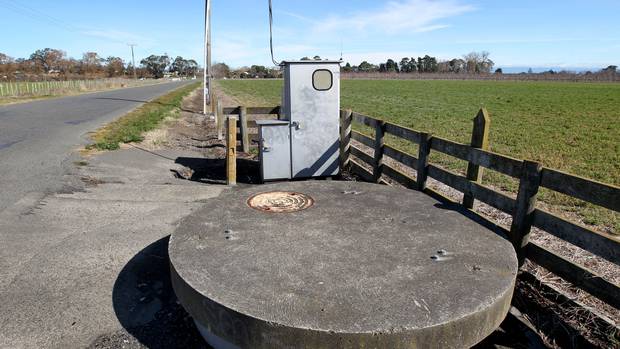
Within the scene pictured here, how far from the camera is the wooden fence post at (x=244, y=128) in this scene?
32.9ft

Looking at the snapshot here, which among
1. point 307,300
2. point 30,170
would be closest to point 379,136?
point 307,300

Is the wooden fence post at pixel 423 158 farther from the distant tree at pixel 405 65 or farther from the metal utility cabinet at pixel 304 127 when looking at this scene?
the distant tree at pixel 405 65

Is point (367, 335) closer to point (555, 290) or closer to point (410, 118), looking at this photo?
point (555, 290)

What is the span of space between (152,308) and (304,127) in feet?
Answer: 14.1

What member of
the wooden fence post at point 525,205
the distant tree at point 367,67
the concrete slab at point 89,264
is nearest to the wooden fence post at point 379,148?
the concrete slab at point 89,264

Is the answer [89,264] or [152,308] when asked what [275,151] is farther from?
[152,308]

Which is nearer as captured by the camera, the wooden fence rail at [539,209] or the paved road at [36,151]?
the wooden fence rail at [539,209]

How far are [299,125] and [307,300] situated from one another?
4.78m

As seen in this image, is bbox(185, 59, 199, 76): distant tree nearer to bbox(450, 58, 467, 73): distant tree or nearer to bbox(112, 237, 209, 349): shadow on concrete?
bbox(450, 58, 467, 73): distant tree

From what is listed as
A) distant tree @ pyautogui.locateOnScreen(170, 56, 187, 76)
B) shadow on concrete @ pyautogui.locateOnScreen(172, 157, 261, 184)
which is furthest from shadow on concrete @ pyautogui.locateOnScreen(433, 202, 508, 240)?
distant tree @ pyautogui.locateOnScreen(170, 56, 187, 76)

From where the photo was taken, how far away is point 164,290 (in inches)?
147

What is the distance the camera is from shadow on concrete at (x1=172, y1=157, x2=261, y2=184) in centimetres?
803

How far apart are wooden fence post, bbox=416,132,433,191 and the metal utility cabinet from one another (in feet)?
7.05

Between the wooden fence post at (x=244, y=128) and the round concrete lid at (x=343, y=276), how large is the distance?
6.04m
